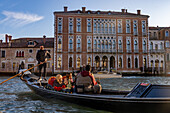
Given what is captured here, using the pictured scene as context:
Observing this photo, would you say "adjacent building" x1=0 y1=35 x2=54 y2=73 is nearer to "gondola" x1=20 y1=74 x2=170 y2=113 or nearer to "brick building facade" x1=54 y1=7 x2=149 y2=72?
"brick building facade" x1=54 y1=7 x2=149 y2=72

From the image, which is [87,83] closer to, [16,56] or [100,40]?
[100,40]

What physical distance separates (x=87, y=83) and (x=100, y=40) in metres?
25.4

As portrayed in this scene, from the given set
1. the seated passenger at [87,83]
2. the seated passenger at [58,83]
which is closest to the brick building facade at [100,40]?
the seated passenger at [58,83]

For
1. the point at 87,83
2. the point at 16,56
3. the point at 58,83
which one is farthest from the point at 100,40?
the point at 87,83

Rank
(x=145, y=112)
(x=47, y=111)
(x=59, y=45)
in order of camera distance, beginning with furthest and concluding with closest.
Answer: (x=59, y=45)
(x=47, y=111)
(x=145, y=112)

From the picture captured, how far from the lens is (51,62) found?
102 ft

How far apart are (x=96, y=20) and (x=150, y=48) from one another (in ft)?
35.1

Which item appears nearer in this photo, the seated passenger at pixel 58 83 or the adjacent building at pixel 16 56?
the seated passenger at pixel 58 83

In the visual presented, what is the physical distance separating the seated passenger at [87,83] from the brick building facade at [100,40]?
77.8 ft

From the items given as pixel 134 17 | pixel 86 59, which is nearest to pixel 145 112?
pixel 86 59

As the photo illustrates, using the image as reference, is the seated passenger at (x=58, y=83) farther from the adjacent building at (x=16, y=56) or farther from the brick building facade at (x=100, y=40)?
the adjacent building at (x=16, y=56)

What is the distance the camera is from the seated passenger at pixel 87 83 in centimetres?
646

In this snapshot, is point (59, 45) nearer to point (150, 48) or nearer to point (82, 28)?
point (82, 28)

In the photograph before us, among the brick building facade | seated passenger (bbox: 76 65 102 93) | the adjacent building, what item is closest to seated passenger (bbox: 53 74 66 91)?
seated passenger (bbox: 76 65 102 93)
